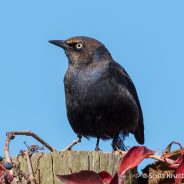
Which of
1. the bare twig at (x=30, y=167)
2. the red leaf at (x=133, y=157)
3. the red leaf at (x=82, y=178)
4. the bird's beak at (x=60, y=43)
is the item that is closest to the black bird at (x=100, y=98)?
the bird's beak at (x=60, y=43)

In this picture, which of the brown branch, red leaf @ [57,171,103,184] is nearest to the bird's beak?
the brown branch

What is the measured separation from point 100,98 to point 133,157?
4072 millimetres

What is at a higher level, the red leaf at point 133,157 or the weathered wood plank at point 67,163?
the red leaf at point 133,157

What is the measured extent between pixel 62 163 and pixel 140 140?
4593mm

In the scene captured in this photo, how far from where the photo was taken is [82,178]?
270 cm

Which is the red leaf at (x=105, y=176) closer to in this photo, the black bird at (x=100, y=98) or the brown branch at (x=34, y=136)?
the brown branch at (x=34, y=136)

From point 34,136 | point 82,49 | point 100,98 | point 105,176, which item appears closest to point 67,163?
point 34,136

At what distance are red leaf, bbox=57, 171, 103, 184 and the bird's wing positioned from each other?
4590mm

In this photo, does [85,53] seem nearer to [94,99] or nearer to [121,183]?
[94,99]

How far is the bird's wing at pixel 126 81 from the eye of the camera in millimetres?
7328

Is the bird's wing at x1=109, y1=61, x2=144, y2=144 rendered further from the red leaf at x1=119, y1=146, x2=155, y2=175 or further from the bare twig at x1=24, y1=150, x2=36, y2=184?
the red leaf at x1=119, y1=146, x2=155, y2=175

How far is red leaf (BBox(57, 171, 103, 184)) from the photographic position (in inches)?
106

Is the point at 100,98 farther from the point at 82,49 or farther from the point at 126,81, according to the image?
the point at 82,49

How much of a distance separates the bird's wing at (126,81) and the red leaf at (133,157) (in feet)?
14.5
